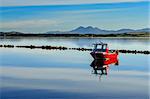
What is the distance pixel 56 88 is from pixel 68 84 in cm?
162

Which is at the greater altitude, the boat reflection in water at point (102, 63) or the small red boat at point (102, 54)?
the small red boat at point (102, 54)

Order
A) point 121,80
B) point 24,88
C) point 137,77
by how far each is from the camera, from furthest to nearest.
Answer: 1. point 137,77
2. point 121,80
3. point 24,88

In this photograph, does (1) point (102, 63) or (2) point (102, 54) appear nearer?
(1) point (102, 63)

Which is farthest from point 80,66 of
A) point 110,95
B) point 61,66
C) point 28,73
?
point 110,95

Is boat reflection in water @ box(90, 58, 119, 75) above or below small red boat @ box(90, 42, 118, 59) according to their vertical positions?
below

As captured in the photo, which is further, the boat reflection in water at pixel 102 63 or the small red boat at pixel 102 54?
the small red boat at pixel 102 54

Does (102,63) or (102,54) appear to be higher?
(102,54)

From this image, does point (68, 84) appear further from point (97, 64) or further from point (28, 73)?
point (97, 64)

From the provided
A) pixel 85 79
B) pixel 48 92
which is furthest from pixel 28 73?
pixel 48 92

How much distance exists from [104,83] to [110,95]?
13.7 feet

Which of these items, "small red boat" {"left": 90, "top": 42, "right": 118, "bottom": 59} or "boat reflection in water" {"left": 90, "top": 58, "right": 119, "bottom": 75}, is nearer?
"boat reflection in water" {"left": 90, "top": 58, "right": 119, "bottom": 75}

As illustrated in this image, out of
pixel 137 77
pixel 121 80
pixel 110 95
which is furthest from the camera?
pixel 137 77

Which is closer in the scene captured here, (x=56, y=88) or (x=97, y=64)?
(x=56, y=88)

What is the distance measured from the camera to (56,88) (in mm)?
18938
